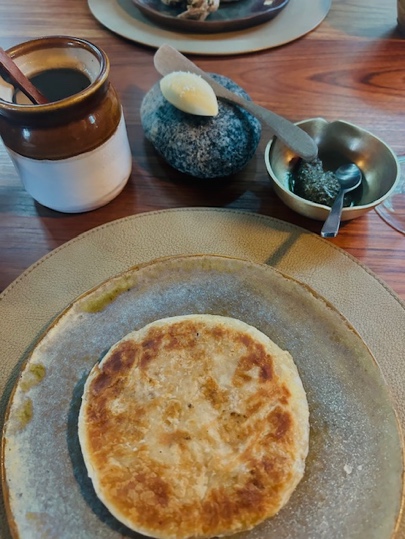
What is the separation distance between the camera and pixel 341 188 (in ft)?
3.49

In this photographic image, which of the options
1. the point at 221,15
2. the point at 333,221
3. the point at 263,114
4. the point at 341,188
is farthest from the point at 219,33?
the point at 333,221

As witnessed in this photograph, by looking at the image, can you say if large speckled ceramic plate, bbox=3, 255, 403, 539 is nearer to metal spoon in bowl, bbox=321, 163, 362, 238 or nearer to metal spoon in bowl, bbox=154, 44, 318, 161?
metal spoon in bowl, bbox=321, 163, 362, 238

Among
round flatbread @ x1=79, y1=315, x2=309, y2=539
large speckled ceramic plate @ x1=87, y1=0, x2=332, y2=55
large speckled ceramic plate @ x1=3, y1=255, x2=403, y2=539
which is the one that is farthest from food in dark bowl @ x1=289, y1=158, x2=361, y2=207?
large speckled ceramic plate @ x1=87, y1=0, x2=332, y2=55

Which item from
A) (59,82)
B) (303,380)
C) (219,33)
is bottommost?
(303,380)

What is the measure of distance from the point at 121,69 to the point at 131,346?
1.08m

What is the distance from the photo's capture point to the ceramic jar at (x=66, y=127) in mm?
899

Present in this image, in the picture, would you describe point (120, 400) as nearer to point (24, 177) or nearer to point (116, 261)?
point (116, 261)

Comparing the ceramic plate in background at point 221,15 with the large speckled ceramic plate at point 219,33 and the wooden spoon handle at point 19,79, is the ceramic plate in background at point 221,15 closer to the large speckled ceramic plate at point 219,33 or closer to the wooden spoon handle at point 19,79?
the large speckled ceramic plate at point 219,33

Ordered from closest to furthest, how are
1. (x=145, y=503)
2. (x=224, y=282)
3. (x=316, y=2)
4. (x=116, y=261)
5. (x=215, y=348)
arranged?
1. (x=145, y=503)
2. (x=215, y=348)
3. (x=224, y=282)
4. (x=116, y=261)
5. (x=316, y=2)

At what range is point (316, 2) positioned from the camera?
5.72ft

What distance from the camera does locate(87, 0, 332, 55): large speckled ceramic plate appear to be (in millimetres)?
1569

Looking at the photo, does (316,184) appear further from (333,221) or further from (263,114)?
(263,114)

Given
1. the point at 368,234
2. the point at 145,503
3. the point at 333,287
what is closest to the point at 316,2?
the point at 368,234

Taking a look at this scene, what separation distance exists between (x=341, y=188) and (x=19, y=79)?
720 mm
